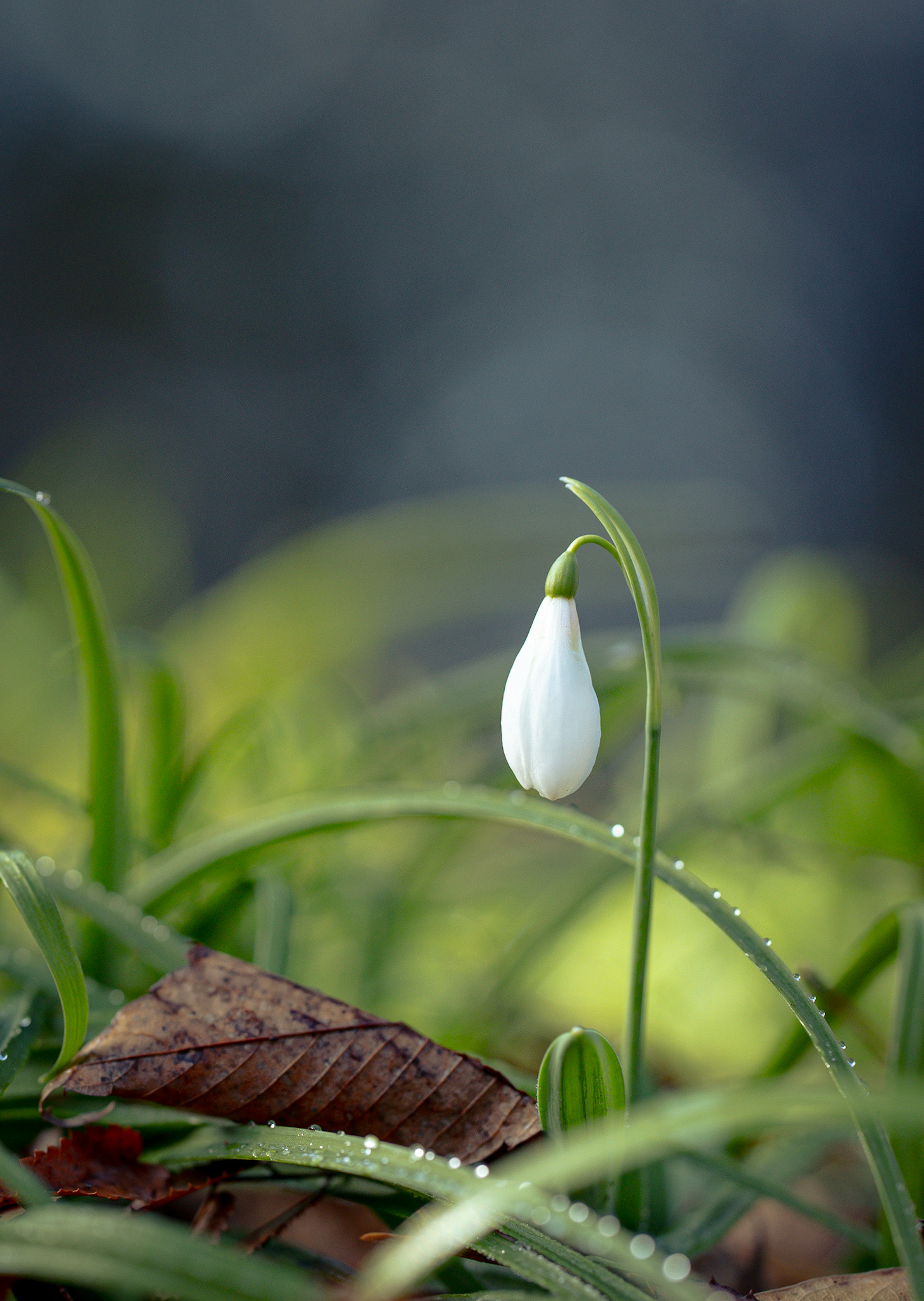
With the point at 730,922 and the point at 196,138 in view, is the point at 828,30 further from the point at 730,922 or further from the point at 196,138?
the point at 730,922

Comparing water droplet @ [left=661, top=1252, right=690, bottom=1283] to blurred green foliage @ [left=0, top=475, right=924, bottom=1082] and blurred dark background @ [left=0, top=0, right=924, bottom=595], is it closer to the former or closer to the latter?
blurred green foliage @ [left=0, top=475, right=924, bottom=1082]

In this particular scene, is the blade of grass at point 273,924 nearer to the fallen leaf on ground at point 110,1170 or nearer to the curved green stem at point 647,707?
the fallen leaf on ground at point 110,1170

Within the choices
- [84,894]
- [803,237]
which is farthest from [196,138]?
[84,894]

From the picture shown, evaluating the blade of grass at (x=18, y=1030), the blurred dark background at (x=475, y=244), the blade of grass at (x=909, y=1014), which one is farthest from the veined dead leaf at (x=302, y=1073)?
the blurred dark background at (x=475, y=244)

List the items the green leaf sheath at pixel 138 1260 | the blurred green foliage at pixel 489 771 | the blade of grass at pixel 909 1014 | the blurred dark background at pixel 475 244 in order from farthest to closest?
the blurred dark background at pixel 475 244
the blurred green foliage at pixel 489 771
the blade of grass at pixel 909 1014
the green leaf sheath at pixel 138 1260

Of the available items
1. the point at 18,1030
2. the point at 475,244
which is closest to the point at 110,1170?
the point at 18,1030

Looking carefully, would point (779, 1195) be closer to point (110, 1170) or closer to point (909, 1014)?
point (909, 1014)
